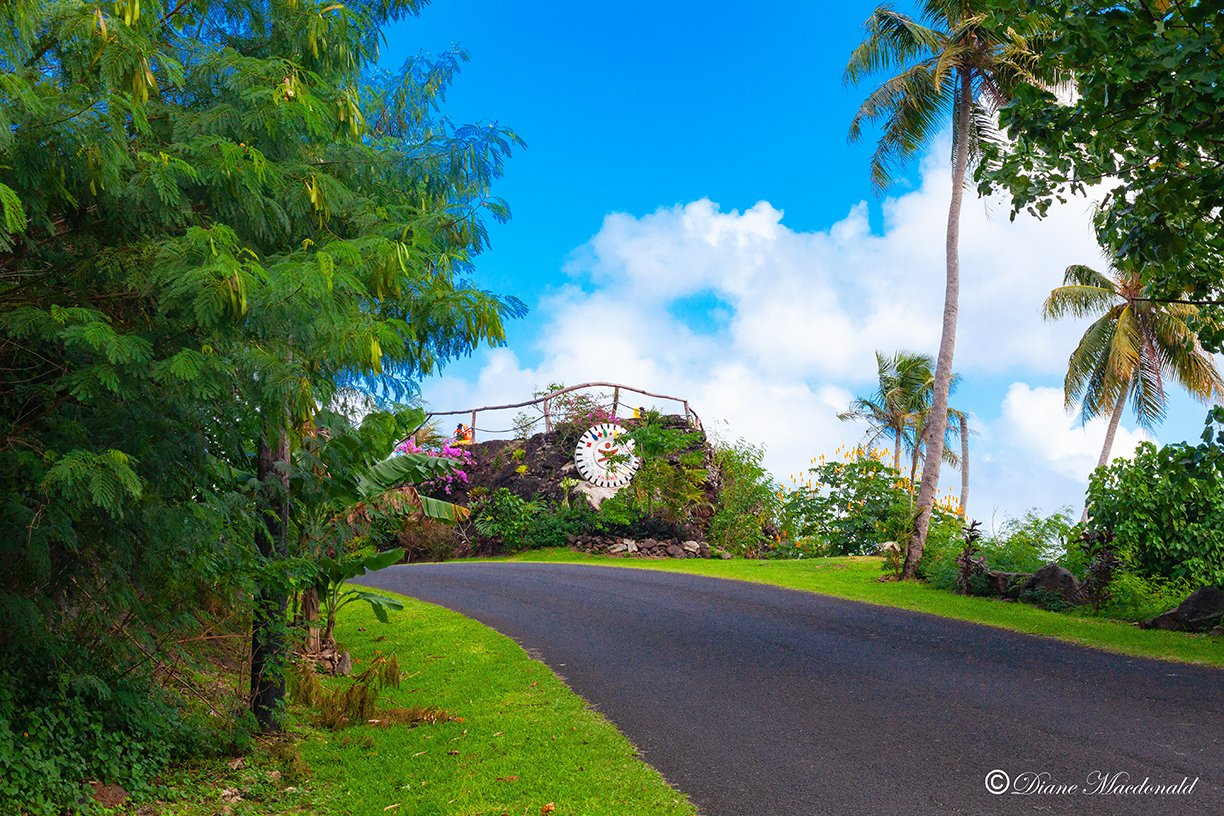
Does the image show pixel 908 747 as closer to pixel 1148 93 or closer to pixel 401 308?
pixel 401 308

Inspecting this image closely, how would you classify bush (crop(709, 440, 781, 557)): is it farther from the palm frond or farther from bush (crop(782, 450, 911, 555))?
the palm frond

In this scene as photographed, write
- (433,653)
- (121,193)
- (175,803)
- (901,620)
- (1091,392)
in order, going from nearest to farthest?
(121,193) < (175,803) < (433,653) < (901,620) < (1091,392)

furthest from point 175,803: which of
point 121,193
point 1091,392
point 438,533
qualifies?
point 1091,392

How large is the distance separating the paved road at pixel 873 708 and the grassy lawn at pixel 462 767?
0.35 metres

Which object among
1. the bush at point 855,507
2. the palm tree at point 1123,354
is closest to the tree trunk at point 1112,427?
the palm tree at point 1123,354

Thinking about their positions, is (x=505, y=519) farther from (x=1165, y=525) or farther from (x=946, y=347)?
(x=1165, y=525)

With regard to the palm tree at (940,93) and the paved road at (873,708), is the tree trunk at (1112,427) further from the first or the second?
the paved road at (873,708)

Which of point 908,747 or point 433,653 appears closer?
point 908,747

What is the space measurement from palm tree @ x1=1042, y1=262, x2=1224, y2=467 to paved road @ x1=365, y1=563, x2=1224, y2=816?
16.9 metres

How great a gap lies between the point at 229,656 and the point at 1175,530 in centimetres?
1257

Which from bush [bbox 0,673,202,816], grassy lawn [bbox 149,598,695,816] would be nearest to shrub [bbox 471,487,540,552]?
grassy lawn [bbox 149,598,695,816]

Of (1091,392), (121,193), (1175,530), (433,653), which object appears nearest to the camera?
(121,193)

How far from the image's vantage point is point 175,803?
237 inches

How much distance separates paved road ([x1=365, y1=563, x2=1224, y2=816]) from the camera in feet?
18.3
